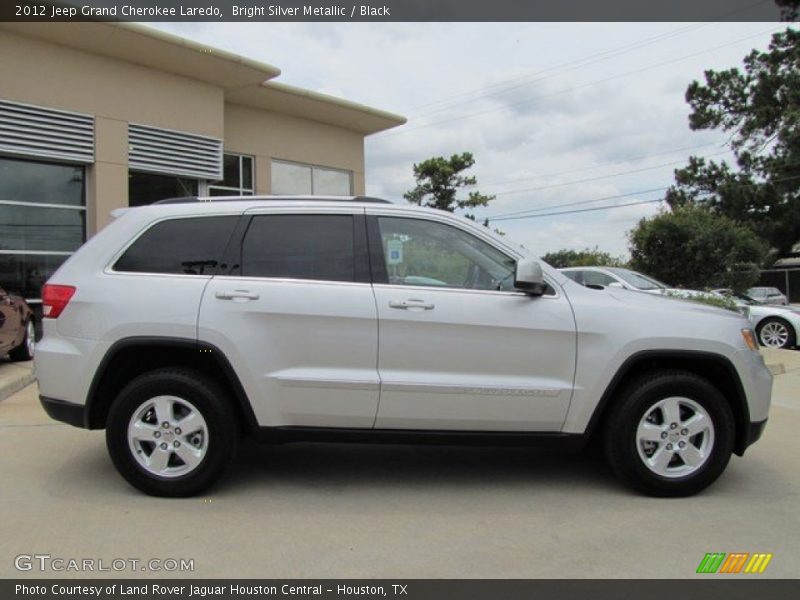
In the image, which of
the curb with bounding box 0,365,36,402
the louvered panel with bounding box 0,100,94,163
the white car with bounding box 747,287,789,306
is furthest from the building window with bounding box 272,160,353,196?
the white car with bounding box 747,287,789,306

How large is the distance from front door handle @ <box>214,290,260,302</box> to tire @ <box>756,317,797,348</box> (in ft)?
40.0

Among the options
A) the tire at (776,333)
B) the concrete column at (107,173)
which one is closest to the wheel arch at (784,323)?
the tire at (776,333)

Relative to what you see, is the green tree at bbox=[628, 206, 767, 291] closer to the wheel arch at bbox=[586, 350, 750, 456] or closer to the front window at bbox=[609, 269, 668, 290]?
the front window at bbox=[609, 269, 668, 290]

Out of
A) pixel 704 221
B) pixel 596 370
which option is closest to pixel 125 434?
pixel 596 370

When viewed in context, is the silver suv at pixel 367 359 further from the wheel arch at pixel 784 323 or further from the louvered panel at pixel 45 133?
the wheel arch at pixel 784 323

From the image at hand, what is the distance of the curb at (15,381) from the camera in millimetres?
7160

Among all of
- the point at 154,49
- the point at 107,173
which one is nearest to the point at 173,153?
the point at 107,173

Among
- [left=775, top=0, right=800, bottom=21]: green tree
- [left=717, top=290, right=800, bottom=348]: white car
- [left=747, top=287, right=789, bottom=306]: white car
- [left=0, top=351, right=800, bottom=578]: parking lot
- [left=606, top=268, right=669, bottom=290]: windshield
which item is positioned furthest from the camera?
[left=747, top=287, right=789, bottom=306]: white car

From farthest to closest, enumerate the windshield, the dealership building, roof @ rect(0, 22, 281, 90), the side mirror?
the windshield < the dealership building < roof @ rect(0, 22, 281, 90) < the side mirror

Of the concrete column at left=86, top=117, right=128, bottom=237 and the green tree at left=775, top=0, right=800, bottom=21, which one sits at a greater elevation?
the green tree at left=775, top=0, right=800, bottom=21

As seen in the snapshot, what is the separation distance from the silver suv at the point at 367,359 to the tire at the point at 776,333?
10.1 meters

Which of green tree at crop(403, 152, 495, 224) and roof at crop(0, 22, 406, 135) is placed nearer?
roof at crop(0, 22, 406, 135)

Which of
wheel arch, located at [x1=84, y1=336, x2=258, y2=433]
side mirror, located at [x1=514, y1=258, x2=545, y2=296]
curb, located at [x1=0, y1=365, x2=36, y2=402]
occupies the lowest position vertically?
curb, located at [x1=0, y1=365, x2=36, y2=402]

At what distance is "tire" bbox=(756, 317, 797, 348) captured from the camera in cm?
1298
